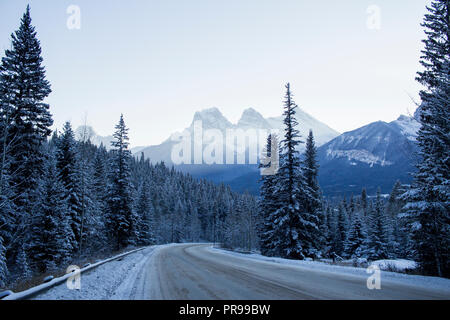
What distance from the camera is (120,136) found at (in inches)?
1342

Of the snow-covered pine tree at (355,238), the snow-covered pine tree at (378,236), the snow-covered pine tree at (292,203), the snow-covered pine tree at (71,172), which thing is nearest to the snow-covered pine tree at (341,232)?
the snow-covered pine tree at (355,238)

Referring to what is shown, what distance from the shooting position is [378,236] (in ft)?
131

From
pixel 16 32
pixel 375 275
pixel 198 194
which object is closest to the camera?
pixel 375 275

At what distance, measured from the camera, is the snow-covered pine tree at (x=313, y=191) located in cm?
2602

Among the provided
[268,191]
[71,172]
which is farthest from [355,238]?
[71,172]

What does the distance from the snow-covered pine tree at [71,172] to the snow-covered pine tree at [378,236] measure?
38.1m

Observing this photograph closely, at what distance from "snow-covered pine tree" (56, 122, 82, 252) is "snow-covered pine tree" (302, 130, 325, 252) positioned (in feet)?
71.5

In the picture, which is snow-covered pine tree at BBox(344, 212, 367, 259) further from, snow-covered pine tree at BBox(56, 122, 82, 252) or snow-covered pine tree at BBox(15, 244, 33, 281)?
snow-covered pine tree at BBox(15, 244, 33, 281)

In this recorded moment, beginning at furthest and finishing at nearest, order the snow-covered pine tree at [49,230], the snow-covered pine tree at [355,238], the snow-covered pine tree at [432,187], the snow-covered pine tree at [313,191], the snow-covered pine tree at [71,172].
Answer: the snow-covered pine tree at [355,238] < the snow-covered pine tree at [313,191] < the snow-covered pine tree at [71,172] < the snow-covered pine tree at [49,230] < the snow-covered pine tree at [432,187]

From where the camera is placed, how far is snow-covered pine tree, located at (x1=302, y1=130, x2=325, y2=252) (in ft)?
85.4

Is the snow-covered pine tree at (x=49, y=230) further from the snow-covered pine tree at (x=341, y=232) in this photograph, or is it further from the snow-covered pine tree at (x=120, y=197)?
the snow-covered pine tree at (x=341, y=232)

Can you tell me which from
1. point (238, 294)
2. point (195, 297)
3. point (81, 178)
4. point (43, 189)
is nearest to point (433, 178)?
point (238, 294)
